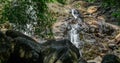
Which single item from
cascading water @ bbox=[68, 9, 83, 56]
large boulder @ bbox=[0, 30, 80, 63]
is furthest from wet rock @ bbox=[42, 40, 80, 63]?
cascading water @ bbox=[68, 9, 83, 56]

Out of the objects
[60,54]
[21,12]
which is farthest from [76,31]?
[60,54]

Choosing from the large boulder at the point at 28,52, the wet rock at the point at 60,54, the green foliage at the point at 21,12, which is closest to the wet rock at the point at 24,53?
the large boulder at the point at 28,52

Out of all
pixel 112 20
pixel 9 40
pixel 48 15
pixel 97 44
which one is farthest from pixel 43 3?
pixel 112 20

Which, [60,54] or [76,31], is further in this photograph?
[76,31]

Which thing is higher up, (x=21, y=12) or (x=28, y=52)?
(x=21, y=12)

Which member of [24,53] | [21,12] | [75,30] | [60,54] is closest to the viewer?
[60,54]

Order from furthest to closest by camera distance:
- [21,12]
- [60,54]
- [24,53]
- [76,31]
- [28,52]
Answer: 1. [76,31]
2. [21,12]
3. [24,53]
4. [28,52]
5. [60,54]

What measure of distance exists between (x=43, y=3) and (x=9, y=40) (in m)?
3.02

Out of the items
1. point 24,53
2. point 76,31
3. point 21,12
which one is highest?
point 21,12

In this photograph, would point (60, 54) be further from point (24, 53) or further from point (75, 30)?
point (75, 30)

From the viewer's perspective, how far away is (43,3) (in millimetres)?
17859

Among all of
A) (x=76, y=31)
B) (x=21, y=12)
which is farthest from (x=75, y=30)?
(x=21, y=12)

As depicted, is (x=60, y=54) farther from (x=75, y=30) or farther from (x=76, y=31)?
(x=75, y=30)

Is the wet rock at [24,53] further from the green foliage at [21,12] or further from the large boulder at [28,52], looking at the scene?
the green foliage at [21,12]
